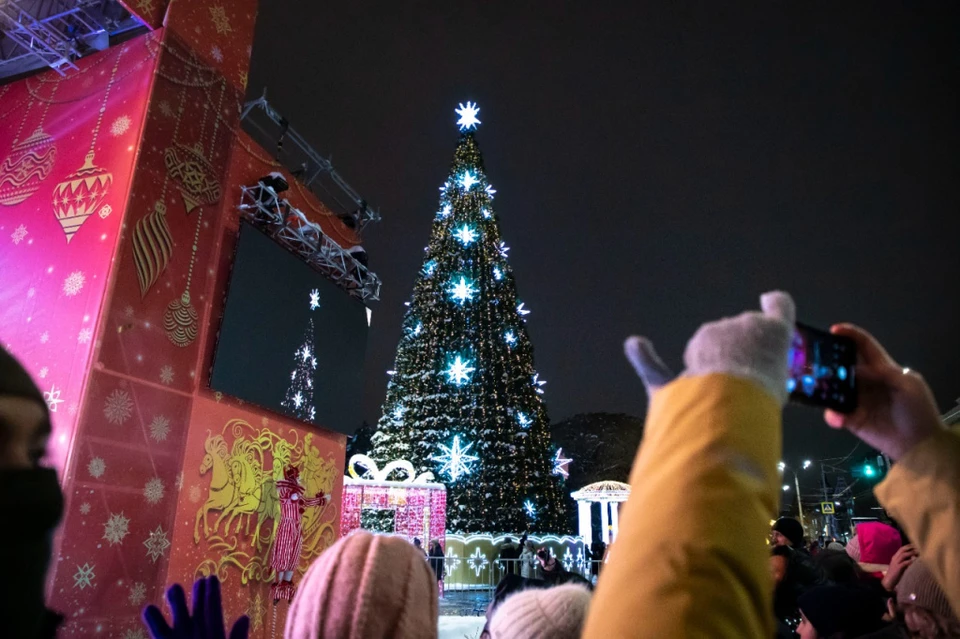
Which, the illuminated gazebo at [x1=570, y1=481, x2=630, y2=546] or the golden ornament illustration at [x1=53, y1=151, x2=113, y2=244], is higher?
the golden ornament illustration at [x1=53, y1=151, x2=113, y2=244]

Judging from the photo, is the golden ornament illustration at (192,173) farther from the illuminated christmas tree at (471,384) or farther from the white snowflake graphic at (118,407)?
the illuminated christmas tree at (471,384)

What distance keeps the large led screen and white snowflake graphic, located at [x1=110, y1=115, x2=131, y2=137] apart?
6.17ft

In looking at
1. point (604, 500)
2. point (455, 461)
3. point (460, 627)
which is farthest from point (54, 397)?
point (604, 500)

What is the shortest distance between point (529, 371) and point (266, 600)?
11.3 metres

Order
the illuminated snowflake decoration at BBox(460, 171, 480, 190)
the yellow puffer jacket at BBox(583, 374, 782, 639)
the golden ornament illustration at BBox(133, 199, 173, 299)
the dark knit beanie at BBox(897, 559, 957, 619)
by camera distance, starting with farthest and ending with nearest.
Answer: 1. the illuminated snowflake decoration at BBox(460, 171, 480, 190)
2. the golden ornament illustration at BBox(133, 199, 173, 299)
3. the dark knit beanie at BBox(897, 559, 957, 619)
4. the yellow puffer jacket at BBox(583, 374, 782, 639)

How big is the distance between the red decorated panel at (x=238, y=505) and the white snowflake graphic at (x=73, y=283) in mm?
1849

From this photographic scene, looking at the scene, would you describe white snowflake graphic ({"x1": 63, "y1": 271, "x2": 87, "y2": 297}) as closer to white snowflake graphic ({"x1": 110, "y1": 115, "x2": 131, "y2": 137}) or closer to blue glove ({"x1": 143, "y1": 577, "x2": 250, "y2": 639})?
white snowflake graphic ({"x1": 110, "y1": 115, "x2": 131, "y2": 137})

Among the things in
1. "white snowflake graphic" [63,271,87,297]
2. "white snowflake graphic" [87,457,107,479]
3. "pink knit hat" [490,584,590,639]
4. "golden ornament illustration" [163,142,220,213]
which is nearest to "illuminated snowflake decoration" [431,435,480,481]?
"golden ornament illustration" [163,142,220,213]

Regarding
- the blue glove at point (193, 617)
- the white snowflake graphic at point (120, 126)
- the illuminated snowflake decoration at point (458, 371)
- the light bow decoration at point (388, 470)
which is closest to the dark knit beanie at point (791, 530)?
the blue glove at point (193, 617)

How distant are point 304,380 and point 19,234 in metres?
3.94

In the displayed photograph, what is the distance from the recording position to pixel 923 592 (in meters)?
2.26

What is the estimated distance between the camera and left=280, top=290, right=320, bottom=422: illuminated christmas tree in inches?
348

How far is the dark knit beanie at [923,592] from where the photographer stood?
7.16 feet

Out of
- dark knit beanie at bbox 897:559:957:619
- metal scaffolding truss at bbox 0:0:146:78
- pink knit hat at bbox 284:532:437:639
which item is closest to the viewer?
pink knit hat at bbox 284:532:437:639
